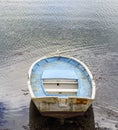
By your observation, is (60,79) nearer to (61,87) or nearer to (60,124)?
(61,87)

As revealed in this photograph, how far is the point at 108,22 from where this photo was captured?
33125 millimetres

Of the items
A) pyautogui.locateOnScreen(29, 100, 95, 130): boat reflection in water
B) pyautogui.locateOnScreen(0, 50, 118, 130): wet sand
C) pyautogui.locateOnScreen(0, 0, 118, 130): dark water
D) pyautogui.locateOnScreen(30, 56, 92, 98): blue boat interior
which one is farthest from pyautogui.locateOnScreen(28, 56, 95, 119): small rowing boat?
pyautogui.locateOnScreen(0, 0, 118, 130): dark water

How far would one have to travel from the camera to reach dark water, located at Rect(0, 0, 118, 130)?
61.2 feet

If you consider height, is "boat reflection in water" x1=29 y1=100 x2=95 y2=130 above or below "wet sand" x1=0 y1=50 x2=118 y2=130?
below

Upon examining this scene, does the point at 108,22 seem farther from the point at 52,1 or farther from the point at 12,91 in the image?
the point at 12,91

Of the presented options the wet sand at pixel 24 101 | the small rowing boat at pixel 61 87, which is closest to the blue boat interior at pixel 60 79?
the small rowing boat at pixel 61 87

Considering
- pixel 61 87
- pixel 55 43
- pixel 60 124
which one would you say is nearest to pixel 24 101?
pixel 61 87

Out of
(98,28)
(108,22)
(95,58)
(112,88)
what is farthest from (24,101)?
(108,22)

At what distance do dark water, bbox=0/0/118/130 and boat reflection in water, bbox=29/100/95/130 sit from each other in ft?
1.29

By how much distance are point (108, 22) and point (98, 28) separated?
7.71ft

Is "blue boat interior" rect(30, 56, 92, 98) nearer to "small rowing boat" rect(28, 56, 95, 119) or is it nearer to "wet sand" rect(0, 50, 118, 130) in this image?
"small rowing boat" rect(28, 56, 95, 119)

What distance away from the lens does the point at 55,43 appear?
27.9 meters

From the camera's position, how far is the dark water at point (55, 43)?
1866 cm

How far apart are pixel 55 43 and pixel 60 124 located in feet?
40.4
